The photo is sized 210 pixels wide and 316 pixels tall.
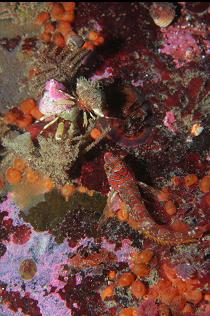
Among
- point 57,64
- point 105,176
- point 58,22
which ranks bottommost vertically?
point 105,176

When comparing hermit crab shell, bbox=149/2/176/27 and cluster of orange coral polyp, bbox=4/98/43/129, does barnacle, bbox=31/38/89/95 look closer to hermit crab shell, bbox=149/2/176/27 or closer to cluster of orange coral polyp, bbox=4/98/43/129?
cluster of orange coral polyp, bbox=4/98/43/129

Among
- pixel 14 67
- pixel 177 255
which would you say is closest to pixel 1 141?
pixel 14 67

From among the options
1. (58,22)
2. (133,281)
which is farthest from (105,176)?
(58,22)

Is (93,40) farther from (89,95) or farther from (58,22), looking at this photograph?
(89,95)

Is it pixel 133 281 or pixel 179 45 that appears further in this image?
pixel 179 45

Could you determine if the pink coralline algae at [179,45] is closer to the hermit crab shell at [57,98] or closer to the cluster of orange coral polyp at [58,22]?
the cluster of orange coral polyp at [58,22]

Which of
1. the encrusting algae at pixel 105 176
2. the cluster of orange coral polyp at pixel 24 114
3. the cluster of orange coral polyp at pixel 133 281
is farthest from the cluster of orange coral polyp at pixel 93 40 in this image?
the cluster of orange coral polyp at pixel 133 281

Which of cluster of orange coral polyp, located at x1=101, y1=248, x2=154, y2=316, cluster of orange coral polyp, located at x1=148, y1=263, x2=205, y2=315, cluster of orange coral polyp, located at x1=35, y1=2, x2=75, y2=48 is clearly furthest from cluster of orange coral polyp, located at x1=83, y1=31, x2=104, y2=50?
cluster of orange coral polyp, located at x1=148, y1=263, x2=205, y2=315

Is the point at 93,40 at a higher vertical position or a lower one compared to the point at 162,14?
lower

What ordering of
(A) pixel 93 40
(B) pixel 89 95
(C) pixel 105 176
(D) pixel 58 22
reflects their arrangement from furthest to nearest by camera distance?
(D) pixel 58 22, (A) pixel 93 40, (C) pixel 105 176, (B) pixel 89 95
